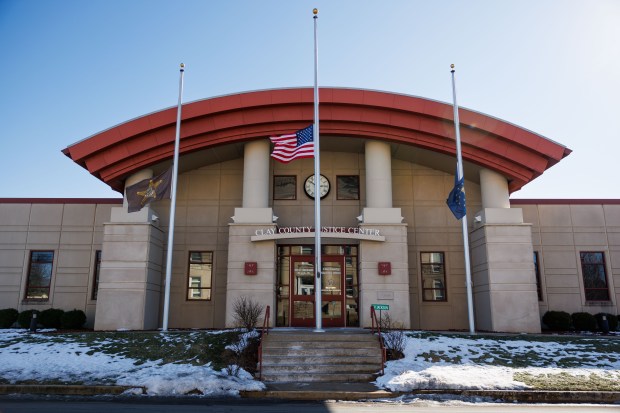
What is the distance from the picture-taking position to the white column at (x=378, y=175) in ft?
71.4

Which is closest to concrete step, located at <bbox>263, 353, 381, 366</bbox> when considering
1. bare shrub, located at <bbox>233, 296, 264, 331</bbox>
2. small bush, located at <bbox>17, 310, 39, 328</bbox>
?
bare shrub, located at <bbox>233, 296, 264, 331</bbox>

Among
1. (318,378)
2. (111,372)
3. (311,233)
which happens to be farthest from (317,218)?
(111,372)

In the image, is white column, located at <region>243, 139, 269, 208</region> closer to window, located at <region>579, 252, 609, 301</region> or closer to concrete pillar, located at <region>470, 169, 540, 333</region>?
concrete pillar, located at <region>470, 169, 540, 333</region>

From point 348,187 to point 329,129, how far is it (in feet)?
10.3

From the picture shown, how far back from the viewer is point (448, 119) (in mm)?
21469

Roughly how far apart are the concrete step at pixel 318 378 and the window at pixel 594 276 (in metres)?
14.8

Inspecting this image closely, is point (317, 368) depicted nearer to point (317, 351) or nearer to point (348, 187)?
point (317, 351)

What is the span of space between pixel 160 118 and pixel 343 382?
13.6m

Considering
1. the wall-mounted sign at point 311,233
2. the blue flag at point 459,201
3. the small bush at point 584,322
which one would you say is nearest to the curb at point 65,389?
the wall-mounted sign at point 311,233

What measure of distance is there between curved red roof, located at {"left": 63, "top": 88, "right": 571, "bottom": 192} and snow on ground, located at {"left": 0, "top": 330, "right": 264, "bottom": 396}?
9.31 m

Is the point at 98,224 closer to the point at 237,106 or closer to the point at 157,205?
the point at 157,205

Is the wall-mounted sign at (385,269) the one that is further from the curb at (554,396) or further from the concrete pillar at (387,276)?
the curb at (554,396)

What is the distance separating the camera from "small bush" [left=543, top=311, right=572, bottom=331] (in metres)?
21.6

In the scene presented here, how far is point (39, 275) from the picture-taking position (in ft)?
78.3
